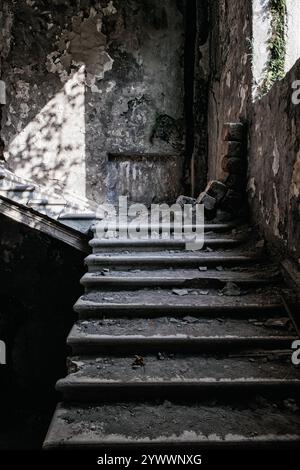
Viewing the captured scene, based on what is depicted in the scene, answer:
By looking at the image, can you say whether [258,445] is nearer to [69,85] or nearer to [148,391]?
[148,391]

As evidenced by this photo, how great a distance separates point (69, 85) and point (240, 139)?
3.40m

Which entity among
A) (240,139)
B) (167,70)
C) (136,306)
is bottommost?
(136,306)

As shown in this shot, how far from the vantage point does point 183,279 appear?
3.02 metres

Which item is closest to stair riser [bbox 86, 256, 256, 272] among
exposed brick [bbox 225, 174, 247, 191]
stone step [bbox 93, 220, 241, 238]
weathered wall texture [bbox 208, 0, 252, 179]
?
stone step [bbox 93, 220, 241, 238]

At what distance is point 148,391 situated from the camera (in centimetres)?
211

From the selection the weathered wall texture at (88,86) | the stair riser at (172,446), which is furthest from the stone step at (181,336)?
the weathered wall texture at (88,86)

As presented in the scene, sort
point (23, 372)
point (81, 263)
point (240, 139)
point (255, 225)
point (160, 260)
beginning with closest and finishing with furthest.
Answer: point (160, 260) → point (255, 225) → point (240, 139) → point (81, 263) → point (23, 372)

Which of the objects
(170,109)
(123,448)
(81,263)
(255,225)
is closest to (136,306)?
(123,448)

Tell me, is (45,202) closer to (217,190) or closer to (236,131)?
(217,190)

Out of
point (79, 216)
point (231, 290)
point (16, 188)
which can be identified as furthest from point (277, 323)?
point (16, 188)

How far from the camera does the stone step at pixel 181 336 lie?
2391 mm

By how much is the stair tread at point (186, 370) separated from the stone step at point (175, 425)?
0.37 feet

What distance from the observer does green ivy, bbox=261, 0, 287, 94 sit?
147 inches

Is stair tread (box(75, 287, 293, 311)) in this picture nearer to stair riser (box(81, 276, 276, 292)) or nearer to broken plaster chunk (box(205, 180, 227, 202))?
stair riser (box(81, 276, 276, 292))
